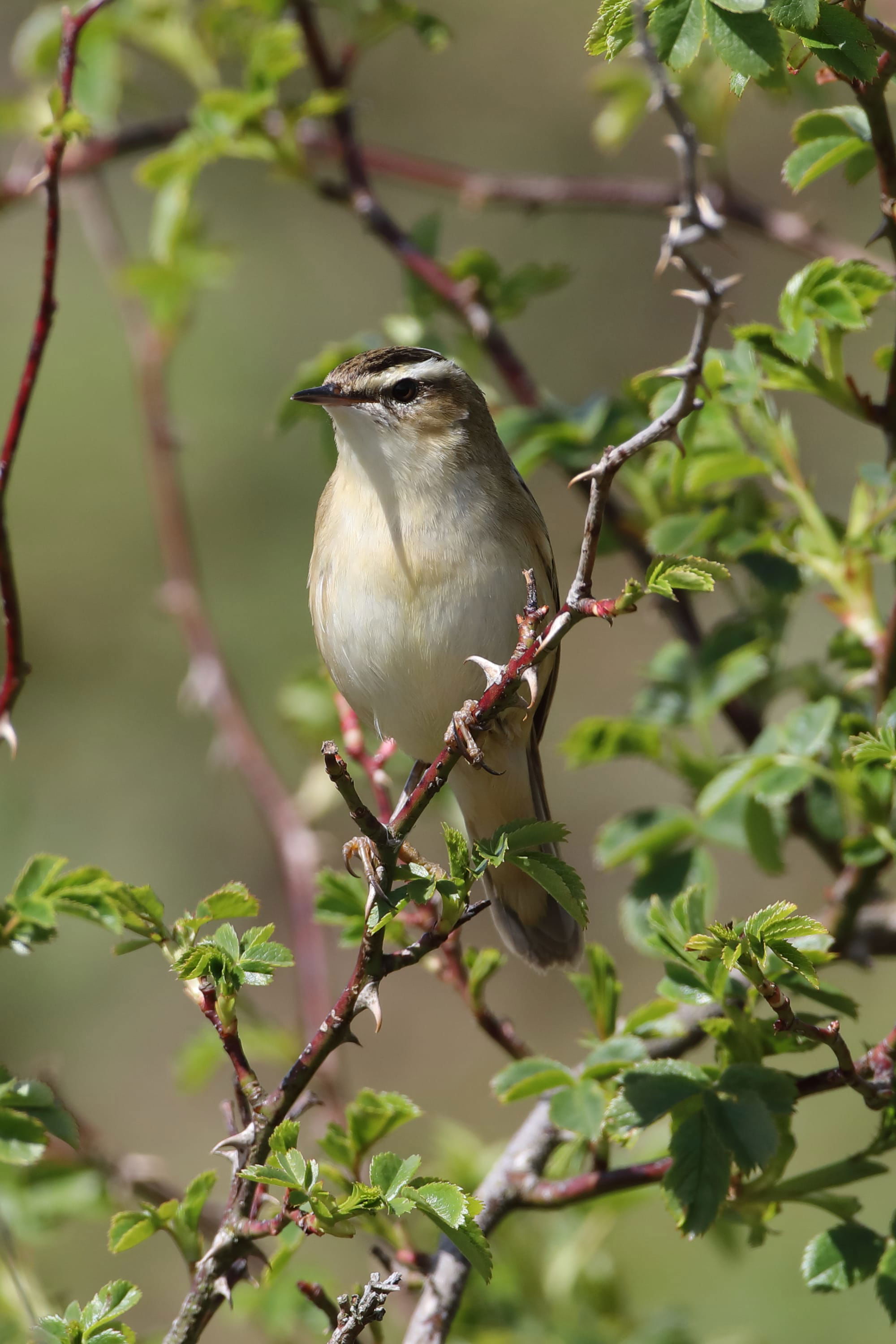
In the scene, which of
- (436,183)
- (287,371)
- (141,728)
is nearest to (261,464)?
(287,371)

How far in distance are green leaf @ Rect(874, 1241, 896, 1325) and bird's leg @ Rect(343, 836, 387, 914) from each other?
3.10 ft

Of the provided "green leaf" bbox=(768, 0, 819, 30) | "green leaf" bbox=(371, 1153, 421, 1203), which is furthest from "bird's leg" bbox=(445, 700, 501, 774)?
"green leaf" bbox=(768, 0, 819, 30)

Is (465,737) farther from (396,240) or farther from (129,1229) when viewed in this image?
(396,240)

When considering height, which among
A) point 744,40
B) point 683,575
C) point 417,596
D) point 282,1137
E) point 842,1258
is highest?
point 744,40

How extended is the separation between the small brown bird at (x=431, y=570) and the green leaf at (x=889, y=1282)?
43.9 inches

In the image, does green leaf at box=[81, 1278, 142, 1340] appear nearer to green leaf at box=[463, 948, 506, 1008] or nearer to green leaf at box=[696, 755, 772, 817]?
green leaf at box=[463, 948, 506, 1008]

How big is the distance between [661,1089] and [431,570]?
1313mm

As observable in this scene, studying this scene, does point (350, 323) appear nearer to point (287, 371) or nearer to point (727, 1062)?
point (287, 371)

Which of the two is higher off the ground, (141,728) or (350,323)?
(350,323)

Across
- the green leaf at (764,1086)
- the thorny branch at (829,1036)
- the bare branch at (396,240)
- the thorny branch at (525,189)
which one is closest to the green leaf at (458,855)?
the thorny branch at (829,1036)

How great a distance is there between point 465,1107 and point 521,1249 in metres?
3.31

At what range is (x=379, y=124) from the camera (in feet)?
23.0

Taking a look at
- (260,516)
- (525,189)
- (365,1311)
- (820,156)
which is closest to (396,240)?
(525,189)

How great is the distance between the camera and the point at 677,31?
180cm
